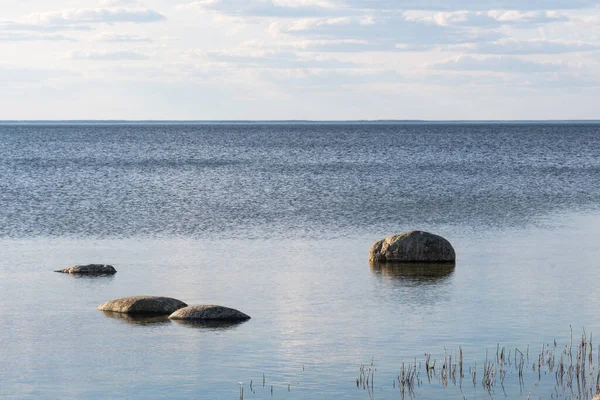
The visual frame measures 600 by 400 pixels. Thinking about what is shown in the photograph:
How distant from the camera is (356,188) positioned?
240 ft

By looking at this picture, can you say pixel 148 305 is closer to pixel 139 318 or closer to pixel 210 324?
pixel 139 318

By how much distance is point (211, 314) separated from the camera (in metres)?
25.1

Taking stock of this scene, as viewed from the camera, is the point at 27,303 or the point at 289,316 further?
the point at 27,303

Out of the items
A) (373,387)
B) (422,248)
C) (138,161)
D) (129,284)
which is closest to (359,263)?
(422,248)

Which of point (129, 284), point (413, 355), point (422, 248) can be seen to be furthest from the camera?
point (422, 248)

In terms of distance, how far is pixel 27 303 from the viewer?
27.6 m

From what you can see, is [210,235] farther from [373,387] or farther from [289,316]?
[373,387]

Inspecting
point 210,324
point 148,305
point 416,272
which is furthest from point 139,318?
point 416,272

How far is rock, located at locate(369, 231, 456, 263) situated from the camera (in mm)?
35031

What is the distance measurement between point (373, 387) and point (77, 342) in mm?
7625

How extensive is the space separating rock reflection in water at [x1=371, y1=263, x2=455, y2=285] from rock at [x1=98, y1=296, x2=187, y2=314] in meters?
8.46

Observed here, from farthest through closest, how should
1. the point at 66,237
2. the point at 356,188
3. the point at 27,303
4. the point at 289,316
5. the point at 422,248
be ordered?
the point at 356,188 < the point at 66,237 < the point at 422,248 < the point at 27,303 < the point at 289,316

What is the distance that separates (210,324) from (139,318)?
2259 mm

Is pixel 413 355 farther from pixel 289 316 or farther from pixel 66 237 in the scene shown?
pixel 66 237
